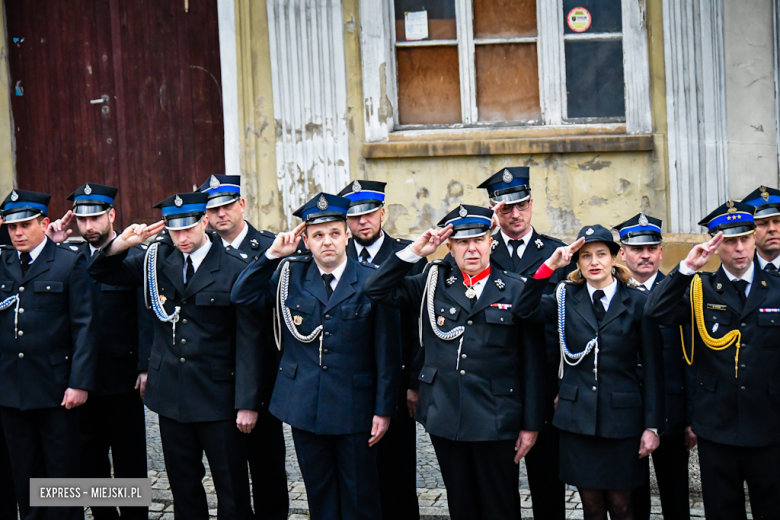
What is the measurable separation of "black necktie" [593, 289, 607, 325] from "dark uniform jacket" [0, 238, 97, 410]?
9.28 feet

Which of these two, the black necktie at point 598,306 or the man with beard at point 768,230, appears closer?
the black necktie at point 598,306

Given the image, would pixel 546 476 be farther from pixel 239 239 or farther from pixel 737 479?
pixel 239 239

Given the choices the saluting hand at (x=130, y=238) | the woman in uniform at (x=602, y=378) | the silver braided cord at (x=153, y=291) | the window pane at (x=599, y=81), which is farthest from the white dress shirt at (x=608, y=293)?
the window pane at (x=599, y=81)

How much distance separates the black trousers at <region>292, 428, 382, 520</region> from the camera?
4945 mm

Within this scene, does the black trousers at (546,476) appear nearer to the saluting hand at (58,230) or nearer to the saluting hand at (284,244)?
the saluting hand at (284,244)

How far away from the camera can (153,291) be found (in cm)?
534

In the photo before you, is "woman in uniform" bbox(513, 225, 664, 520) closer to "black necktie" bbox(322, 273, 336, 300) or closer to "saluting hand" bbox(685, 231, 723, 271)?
"saluting hand" bbox(685, 231, 723, 271)

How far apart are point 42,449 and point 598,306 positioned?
3.28 meters

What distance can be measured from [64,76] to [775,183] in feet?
22.3

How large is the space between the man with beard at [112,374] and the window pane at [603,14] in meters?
4.71

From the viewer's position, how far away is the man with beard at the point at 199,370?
17.0 ft

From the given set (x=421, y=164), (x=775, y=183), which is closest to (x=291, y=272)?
(x=421, y=164)

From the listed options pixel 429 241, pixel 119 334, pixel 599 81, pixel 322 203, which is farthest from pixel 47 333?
pixel 599 81

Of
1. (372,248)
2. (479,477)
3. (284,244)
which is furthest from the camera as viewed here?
(372,248)
